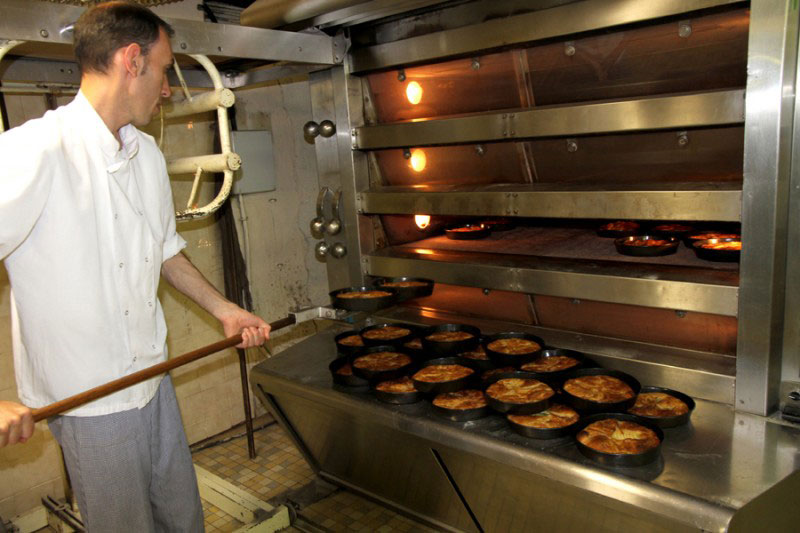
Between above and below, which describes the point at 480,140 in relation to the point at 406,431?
above

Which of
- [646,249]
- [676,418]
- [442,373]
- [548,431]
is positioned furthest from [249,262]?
[676,418]

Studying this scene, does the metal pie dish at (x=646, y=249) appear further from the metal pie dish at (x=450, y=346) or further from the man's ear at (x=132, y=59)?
the man's ear at (x=132, y=59)

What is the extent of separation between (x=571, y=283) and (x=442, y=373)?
2.11ft

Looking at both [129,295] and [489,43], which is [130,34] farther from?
[489,43]

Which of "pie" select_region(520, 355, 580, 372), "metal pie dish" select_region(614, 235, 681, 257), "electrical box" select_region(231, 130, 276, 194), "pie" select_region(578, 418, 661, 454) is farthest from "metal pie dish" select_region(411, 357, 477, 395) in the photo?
"electrical box" select_region(231, 130, 276, 194)

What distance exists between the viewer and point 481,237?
3.44 metres

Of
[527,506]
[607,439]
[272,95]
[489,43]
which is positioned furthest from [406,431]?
[272,95]

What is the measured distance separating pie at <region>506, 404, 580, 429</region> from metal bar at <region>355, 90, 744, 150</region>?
105 centimetres

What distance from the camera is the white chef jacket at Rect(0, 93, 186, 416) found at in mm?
1901

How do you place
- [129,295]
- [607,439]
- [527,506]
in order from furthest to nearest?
[527,506] < [129,295] < [607,439]

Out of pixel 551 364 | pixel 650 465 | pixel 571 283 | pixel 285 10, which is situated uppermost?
pixel 285 10

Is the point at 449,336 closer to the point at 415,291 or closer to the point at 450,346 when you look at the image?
the point at 450,346

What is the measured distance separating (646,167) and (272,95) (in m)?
2.99

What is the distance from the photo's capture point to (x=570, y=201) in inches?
100
